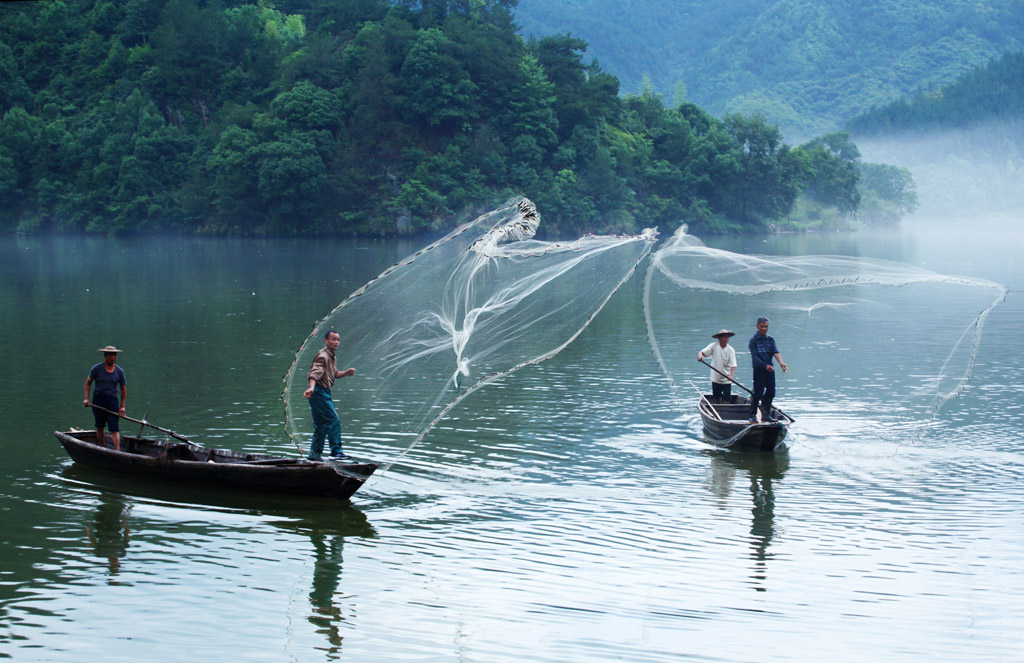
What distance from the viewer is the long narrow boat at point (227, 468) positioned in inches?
496

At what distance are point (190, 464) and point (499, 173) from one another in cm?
7868

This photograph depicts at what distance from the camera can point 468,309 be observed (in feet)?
44.1

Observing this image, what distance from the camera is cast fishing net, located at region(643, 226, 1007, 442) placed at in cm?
1638

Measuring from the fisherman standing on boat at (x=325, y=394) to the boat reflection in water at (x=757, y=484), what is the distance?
500 cm

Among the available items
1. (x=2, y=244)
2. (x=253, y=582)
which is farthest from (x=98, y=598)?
(x=2, y=244)

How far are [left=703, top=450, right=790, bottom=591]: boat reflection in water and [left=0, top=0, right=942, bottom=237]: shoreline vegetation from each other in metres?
Result: 72.5

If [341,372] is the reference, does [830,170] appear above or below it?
above

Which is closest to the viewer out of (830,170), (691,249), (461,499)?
(461,499)

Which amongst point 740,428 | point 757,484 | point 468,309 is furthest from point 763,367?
point 468,309

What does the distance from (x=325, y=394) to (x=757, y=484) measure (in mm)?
5849

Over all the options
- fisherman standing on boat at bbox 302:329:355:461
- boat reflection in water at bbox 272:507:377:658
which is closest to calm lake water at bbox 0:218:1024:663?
boat reflection in water at bbox 272:507:377:658

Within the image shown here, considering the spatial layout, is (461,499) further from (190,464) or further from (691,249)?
(691,249)

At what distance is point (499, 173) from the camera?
9025 centimetres

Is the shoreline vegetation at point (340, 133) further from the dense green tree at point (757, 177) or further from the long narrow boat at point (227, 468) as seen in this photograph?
the long narrow boat at point (227, 468)
